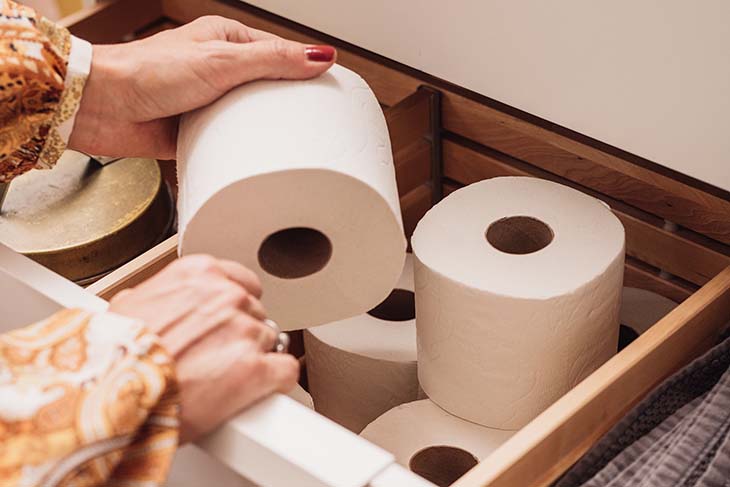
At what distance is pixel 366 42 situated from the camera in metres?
0.94

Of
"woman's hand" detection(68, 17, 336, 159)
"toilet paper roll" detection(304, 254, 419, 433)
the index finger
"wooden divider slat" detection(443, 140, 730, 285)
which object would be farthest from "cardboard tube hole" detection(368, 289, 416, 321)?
the index finger

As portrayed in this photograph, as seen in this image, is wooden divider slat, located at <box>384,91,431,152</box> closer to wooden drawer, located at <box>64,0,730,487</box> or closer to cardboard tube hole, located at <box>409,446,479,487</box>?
wooden drawer, located at <box>64,0,730,487</box>

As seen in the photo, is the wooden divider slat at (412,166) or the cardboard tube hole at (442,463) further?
the wooden divider slat at (412,166)

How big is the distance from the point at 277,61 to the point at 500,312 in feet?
0.77

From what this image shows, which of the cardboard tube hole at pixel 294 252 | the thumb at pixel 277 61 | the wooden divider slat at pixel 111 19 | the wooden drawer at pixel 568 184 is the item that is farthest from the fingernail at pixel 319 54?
the wooden divider slat at pixel 111 19

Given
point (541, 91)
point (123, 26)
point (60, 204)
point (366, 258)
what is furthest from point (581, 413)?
point (123, 26)

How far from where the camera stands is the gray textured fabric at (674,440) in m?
0.61

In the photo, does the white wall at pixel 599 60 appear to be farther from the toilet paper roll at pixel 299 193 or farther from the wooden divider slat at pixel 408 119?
the toilet paper roll at pixel 299 193

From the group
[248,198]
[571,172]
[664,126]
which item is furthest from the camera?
[571,172]

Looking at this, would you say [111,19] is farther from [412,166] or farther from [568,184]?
[568,184]

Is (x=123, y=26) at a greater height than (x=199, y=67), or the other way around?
(x=199, y=67)

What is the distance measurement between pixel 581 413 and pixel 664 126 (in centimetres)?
23

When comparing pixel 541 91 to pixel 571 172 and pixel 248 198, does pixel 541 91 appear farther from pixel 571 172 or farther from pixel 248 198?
pixel 248 198

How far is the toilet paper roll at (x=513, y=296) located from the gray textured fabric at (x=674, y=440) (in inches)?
3.3
